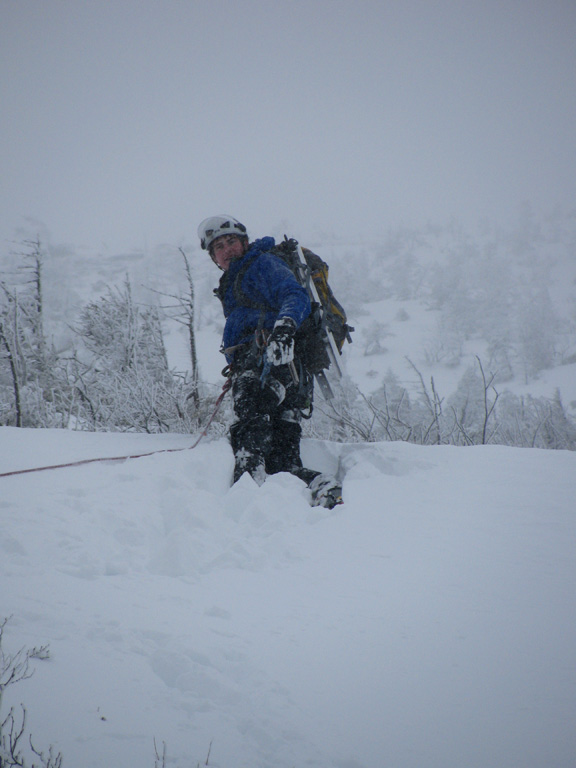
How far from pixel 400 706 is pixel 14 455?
2.20m

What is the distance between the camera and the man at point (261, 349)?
270 cm

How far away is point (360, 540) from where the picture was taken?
68.3 inches

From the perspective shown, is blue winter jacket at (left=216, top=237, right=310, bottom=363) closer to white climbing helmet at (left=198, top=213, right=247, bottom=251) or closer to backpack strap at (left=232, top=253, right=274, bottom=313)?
backpack strap at (left=232, top=253, right=274, bottom=313)

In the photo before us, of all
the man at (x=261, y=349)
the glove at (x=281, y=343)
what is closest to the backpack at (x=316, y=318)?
the man at (x=261, y=349)

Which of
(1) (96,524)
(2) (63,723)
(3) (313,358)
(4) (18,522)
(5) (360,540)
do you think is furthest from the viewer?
(3) (313,358)

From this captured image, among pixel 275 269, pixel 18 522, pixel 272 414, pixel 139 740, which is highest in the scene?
pixel 275 269

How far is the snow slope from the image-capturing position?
807mm

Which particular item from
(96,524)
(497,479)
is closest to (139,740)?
(96,524)

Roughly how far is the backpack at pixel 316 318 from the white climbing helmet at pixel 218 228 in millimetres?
318

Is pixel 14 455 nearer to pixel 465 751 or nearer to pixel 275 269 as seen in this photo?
pixel 275 269

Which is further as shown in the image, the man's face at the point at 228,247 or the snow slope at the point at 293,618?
the man's face at the point at 228,247

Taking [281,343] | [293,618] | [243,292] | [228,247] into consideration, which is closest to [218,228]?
[228,247]

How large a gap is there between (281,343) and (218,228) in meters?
1.18

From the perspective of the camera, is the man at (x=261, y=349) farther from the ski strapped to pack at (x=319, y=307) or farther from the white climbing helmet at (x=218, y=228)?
the ski strapped to pack at (x=319, y=307)
